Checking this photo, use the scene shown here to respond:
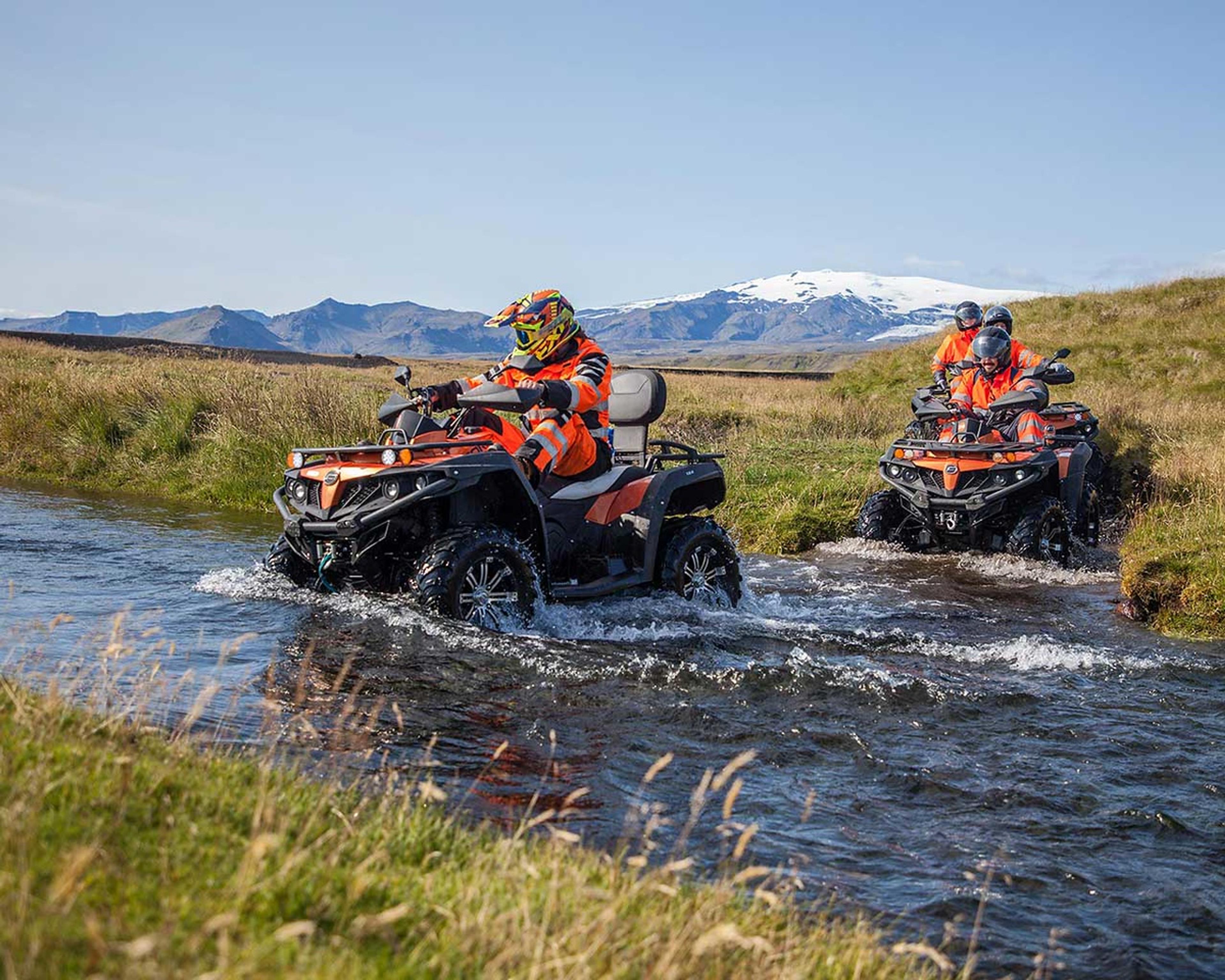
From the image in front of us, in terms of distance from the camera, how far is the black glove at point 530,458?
8.20m

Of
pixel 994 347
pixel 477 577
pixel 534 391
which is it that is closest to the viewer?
pixel 477 577

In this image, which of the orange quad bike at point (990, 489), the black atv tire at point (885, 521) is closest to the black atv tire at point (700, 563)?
the orange quad bike at point (990, 489)

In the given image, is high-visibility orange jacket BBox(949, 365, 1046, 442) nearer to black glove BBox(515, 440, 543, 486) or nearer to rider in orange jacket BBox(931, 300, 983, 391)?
rider in orange jacket BBox(931, 300, 983, 391)

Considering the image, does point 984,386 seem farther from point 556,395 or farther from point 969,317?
point 556,395

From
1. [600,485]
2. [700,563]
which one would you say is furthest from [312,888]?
[700,563]

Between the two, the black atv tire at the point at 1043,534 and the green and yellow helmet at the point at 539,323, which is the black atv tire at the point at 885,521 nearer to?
the black atv tire at the point at 1043,534

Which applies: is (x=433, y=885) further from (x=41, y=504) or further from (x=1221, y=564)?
(x=41, y=504)

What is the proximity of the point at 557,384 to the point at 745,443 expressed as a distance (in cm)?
1019

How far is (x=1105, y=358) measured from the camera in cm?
2630

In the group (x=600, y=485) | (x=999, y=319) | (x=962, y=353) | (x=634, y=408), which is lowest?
(x=600, y=485)

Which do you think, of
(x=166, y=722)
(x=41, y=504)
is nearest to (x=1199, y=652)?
(x=166, y=722)

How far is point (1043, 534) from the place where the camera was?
12.1 m

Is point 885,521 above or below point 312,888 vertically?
below

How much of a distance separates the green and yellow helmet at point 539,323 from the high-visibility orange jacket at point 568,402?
0.08m
